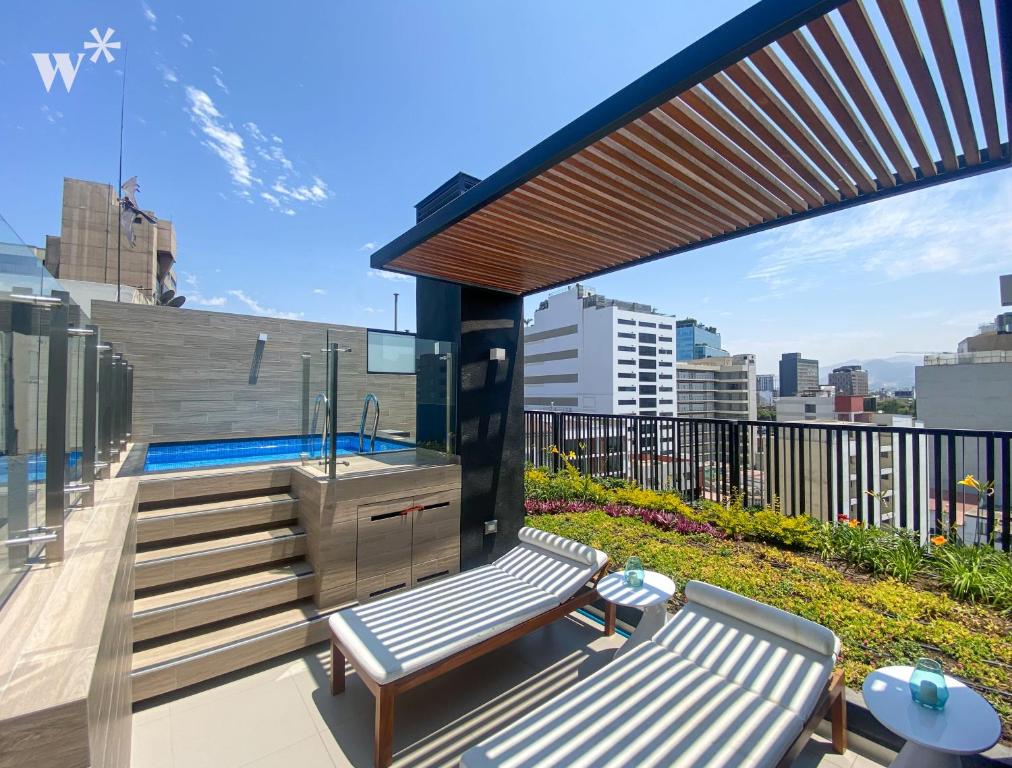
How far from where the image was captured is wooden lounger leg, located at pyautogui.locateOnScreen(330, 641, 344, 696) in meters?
2.62

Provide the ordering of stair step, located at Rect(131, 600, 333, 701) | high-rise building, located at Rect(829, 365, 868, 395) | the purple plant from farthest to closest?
high-rise building, located at Rect(829, 365, 868, 395) → the purple plant → stair step, located at Rect(131, 600, 333, 701)

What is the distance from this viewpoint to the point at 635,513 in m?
5.50

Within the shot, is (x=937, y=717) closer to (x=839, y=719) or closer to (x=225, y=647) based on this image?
(x=839, y=719)

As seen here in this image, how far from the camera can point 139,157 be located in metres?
8.66

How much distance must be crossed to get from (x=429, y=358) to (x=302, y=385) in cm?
153

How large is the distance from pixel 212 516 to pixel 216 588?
0.54 meters

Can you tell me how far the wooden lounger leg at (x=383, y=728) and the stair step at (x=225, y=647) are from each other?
122 cm

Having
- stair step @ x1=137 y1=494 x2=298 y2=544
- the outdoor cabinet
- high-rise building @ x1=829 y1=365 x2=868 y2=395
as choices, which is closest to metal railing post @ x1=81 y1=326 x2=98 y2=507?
stair step @ x1=137 y1=494 x2=298 y2=544

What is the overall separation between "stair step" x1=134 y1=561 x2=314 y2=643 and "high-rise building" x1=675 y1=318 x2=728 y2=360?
9473 cm

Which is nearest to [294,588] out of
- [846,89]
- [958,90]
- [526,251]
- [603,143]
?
[526,251]

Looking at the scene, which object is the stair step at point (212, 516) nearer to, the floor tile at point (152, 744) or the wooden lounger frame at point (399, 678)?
the floor tile at point (152, 744)

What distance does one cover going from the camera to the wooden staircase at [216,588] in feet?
8.83

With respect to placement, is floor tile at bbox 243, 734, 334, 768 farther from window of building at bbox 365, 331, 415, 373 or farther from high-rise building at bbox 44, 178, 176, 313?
high-rise building at bbox 44, 178, 176, 313
